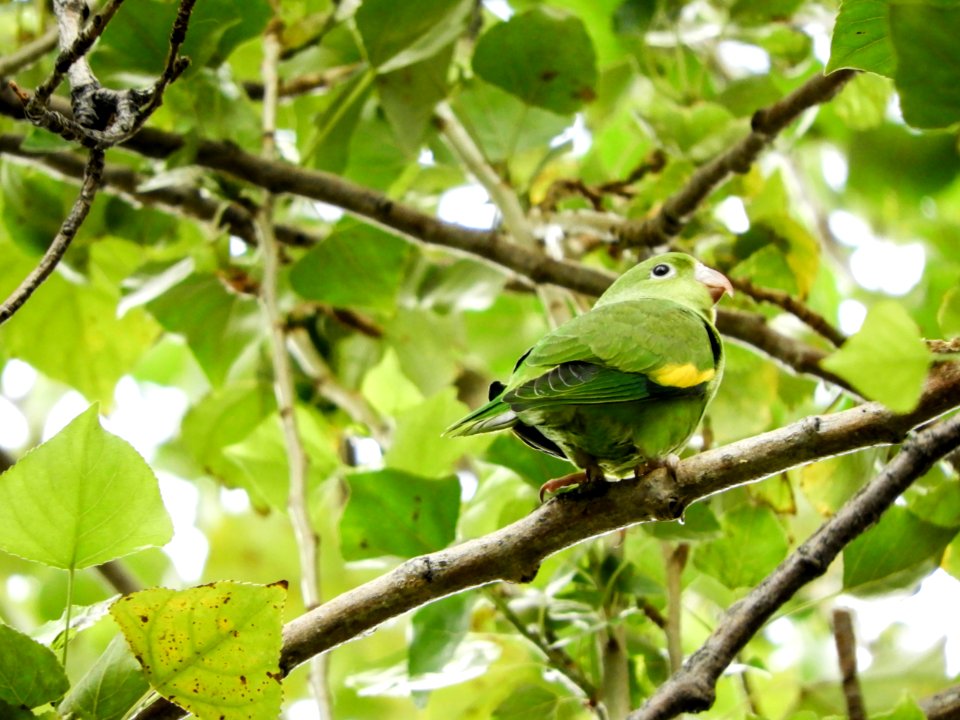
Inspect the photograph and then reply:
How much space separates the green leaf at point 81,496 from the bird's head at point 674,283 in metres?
1.12

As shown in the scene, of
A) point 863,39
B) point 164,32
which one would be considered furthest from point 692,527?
point 164,32

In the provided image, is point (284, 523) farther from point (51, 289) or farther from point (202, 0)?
point (202, 0)

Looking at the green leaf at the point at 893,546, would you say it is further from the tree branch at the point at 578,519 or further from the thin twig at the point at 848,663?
the tree branch at the point at 578,519

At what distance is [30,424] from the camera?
4.14 m

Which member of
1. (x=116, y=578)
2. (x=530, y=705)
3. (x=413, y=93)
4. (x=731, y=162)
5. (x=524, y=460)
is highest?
(x=413, y=93)

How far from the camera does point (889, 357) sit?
0.98 metres

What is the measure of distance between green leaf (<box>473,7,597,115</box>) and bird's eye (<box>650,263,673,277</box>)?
506 millimetres

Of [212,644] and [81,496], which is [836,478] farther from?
[81,496]

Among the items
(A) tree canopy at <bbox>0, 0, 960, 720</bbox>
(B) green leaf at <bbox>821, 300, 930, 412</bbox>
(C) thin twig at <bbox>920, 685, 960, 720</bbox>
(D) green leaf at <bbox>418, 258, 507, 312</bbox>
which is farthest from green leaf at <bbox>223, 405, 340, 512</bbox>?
(B) green leaf at <bbox>821, 300, 930, 412</bbox>

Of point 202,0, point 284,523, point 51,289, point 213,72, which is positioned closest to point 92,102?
point 202,0

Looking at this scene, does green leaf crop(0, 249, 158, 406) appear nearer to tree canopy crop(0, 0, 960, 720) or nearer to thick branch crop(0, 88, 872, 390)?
tree canopy crop(0, 0, 960, 720)

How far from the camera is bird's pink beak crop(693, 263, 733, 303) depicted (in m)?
2.32

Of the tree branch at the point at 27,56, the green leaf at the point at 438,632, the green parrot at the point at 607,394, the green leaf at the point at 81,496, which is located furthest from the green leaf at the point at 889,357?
the tree branch at the point at 27,56

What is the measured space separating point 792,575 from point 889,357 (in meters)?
0.64
